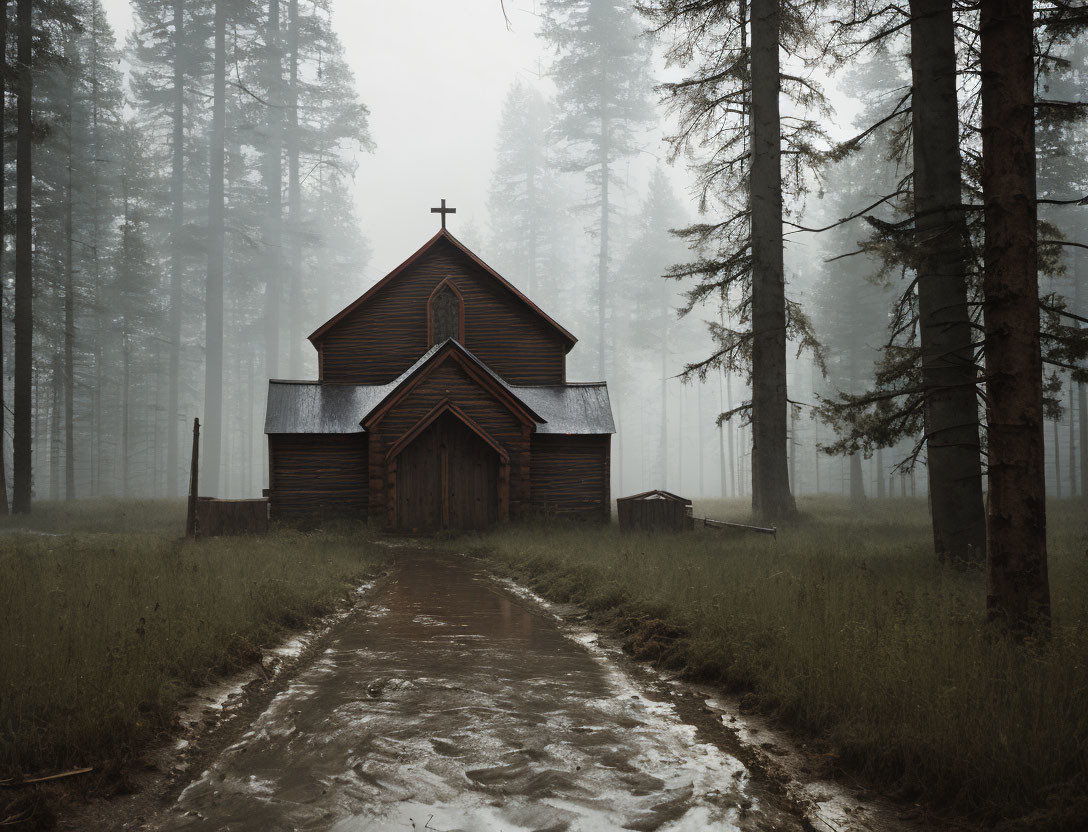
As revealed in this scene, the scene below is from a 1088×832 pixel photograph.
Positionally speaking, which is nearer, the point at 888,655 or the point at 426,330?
the point at 888,655

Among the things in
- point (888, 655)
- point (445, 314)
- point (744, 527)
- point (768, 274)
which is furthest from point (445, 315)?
point (888, 655)

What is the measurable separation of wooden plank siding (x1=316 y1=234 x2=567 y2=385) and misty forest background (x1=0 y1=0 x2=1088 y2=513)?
20.9 feet

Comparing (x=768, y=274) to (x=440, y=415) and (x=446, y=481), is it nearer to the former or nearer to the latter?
(x=440, y=415)

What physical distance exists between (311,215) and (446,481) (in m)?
48.9

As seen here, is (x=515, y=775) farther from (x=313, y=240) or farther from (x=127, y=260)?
(x=313, y=240)

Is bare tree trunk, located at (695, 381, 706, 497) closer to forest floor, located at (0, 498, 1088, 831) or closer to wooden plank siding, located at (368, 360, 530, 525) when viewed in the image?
wooden plank siding, located at (368, 360, 530, 525)

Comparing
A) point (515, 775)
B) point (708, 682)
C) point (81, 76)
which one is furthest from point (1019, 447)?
point (81, 76)

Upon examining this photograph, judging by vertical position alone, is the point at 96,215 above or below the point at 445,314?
above

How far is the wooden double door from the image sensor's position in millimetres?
22250

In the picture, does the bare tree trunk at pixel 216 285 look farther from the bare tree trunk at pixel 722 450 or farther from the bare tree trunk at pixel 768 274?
the bare tree trunk at pixel 768 274

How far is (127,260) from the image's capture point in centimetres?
3800

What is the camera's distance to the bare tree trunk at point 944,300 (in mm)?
10555

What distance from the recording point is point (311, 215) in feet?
208

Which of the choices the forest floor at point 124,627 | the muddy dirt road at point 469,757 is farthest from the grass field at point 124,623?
the muddy dirt road at point 469,757
